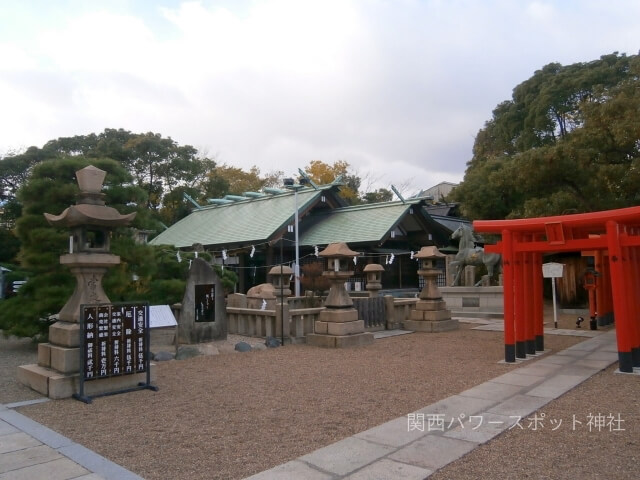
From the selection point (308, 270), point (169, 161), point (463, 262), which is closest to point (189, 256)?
point (308, 270)

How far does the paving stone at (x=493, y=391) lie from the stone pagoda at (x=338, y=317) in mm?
4126

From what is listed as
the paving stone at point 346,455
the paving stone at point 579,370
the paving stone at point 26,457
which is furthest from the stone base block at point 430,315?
the paving stone at point 26,457

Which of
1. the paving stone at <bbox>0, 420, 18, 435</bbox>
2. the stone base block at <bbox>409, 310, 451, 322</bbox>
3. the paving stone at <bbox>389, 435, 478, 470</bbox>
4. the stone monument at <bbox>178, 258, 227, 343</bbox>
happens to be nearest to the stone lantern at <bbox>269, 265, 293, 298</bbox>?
the stone monument at <bbox>178, 258, 227, 343</bbox>

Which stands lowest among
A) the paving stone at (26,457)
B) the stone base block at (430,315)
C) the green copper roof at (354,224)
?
the paving stone at (26,457)

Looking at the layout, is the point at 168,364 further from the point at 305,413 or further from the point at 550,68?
the point at 550,68

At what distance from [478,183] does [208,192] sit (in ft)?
65.9

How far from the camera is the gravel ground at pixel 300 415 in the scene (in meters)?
4.08

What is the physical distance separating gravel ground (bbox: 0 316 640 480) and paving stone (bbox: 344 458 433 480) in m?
0.15

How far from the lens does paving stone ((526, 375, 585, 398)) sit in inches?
247

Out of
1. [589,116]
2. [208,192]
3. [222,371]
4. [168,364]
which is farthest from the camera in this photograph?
[208,192]

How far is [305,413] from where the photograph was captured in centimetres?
560

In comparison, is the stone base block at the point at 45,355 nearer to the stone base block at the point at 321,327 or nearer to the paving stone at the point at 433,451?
the paving stone at the point at 433,451

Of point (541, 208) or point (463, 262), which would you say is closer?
point (541, 208)

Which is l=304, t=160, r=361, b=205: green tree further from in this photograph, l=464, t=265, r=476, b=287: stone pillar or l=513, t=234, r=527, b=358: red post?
l=513, t=234, r=527, b=358: red post
